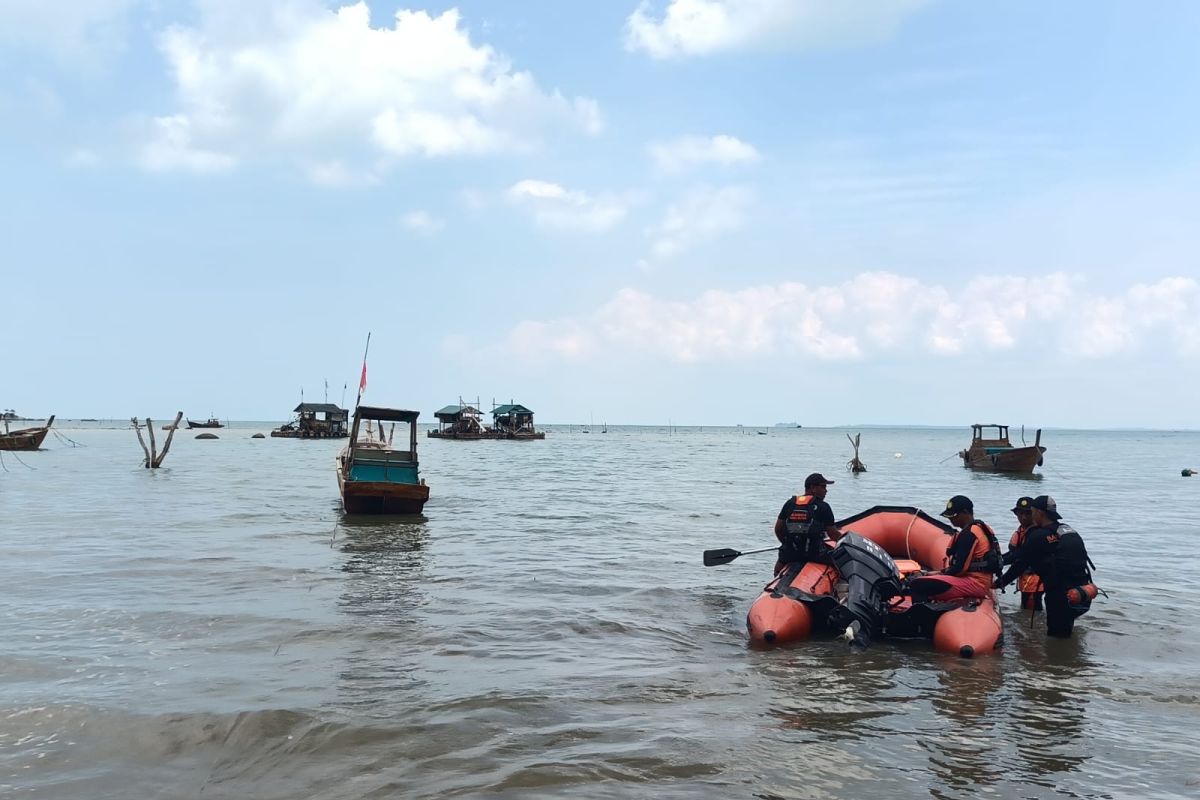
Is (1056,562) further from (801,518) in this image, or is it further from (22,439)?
(22,439)

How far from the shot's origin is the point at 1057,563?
8305 millimetres

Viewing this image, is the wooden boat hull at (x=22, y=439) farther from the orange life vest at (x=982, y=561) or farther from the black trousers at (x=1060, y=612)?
the black trousers at (x=1060, y=612)

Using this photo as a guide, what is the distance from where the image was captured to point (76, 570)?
11625mm

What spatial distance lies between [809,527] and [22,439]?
5063 centimetres

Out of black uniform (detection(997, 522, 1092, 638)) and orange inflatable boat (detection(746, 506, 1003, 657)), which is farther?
black uniform (detection(997, 522, 1092, 638))

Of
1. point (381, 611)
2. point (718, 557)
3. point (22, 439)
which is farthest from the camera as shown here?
point (22, 439)

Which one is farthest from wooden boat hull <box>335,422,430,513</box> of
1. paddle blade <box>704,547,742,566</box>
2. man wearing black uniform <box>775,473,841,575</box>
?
man wearing black uniform <box>775,473,841,575</box>

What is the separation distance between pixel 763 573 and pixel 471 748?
8153 mm

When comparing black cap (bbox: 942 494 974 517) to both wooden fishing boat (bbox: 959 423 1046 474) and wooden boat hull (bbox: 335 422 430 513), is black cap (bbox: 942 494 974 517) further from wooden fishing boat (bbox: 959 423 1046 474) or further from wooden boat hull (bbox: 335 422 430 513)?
wooden fishing boat (bbox: 959 423 1046 474)

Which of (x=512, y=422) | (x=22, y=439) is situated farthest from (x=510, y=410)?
(x=22, y=439)

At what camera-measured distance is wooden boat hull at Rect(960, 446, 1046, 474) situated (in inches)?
1606

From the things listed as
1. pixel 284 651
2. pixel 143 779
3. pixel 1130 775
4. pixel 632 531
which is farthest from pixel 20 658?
pixel 632 531

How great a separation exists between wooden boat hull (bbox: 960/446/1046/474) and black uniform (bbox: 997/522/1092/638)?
35.7 metres

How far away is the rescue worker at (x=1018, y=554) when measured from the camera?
851cm
